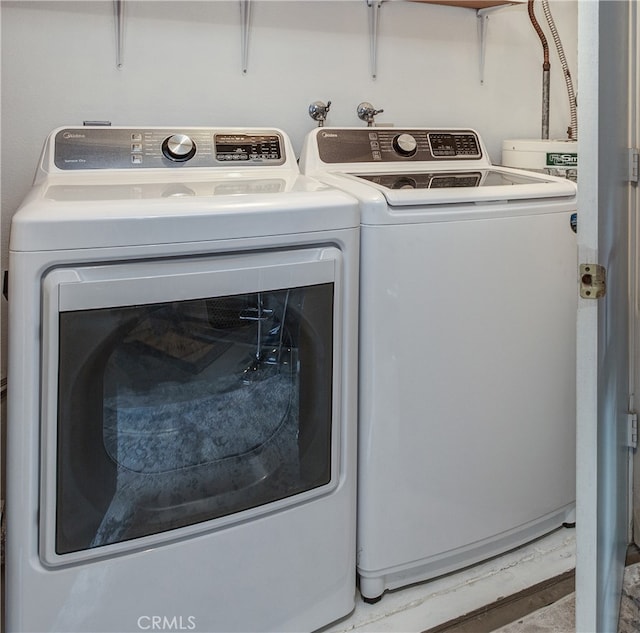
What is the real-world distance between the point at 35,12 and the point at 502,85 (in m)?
1.77

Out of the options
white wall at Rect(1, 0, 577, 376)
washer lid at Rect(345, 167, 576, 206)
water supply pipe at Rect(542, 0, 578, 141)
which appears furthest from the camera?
water supply pipe at Rect(542, 0, 578, 141)

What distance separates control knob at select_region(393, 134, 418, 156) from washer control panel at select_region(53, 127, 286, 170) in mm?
410

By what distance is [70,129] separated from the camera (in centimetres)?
165

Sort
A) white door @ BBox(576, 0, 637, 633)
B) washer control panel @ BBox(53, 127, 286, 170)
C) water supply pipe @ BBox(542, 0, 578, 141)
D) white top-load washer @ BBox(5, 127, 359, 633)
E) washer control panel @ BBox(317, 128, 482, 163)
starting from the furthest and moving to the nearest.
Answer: water supply pipe @ BBox(542, 0, 578, 141), washer control panel @ BBox(317, 128, 482, 163), washer control panel @ BBox(53, 127, 286, 170), white top-load washer @ BBox(5, 127, 359, 633), white door @ BBox(576, 0, 637, 633)

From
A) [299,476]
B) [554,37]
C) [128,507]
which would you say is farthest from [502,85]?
[128,507]

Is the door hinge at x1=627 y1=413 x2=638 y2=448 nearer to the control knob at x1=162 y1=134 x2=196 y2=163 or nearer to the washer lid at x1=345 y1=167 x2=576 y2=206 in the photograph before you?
the washer lid at x1=345 y1=167 x2=576 y2=206

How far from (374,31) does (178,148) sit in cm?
96

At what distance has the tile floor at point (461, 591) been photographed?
Answer: 1.55m

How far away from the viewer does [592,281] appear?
3.26 ft

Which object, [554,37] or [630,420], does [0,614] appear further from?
[554,37]

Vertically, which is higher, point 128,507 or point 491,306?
point 491,306
